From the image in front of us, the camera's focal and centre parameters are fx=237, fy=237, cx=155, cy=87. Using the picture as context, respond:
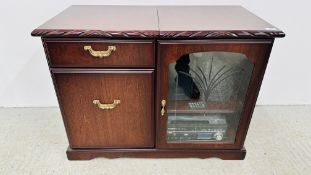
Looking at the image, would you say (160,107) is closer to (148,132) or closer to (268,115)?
(148,132)

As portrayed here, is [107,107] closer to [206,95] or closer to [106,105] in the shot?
[106,105]

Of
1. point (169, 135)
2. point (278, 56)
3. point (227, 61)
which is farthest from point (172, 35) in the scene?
point (278, 56)

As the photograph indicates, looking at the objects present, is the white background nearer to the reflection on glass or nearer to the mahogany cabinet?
the mahogany cabinet

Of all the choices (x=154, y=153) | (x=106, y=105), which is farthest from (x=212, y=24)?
(x=154, y=153)

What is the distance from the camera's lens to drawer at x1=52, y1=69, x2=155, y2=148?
83 centimetres

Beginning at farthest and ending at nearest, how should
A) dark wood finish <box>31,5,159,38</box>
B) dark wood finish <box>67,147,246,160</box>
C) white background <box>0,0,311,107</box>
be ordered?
white background <box>0,0,311,107</box>, dark wood finish <box>67,147,246,160</box>, dark wood finish <box>31,5,159,38</box>

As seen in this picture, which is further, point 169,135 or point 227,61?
point 169,135

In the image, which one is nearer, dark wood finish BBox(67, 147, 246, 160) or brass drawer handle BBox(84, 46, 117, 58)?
brass drawer handle BBox(84, 46, 117, 58)

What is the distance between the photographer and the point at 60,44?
2.49 ft

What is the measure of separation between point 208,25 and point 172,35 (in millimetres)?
142

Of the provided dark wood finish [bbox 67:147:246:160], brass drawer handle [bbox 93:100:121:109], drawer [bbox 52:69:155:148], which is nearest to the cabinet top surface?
drawer [bbox 52:69:155:148]

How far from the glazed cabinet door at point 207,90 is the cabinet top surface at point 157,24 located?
0.12ft

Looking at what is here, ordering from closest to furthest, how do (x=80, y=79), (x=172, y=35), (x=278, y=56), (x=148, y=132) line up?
(x=172, y=35)
(x=80, y=79)
(x=148, y=132)
(x=278, y=56)

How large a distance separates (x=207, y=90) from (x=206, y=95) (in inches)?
0.9
